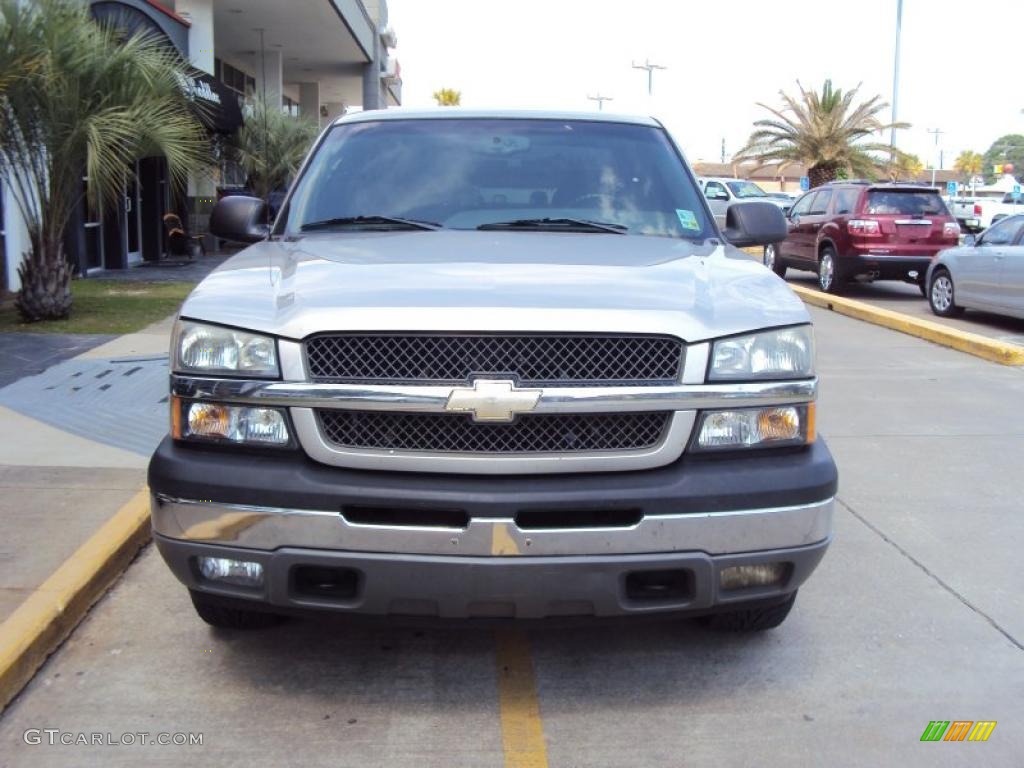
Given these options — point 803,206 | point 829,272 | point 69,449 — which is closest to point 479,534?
point 69,449

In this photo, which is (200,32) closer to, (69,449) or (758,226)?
(69,449)

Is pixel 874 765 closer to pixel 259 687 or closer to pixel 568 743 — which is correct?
pixel 568 743

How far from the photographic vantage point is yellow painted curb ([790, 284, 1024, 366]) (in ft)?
35.4

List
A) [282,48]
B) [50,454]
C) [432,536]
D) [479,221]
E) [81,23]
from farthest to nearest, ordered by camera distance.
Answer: [282,48] → [81,23] → [50,454] → [479,221] → [432,536]

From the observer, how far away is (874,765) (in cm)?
327

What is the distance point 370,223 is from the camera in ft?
14.9

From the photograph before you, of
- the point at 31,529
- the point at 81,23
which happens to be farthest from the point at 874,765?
the point at 81,23

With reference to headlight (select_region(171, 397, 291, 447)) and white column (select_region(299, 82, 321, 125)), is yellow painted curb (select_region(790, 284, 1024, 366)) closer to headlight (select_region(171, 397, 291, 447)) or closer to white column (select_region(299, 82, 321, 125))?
headlight (select_region(171, 397, 291, 447))

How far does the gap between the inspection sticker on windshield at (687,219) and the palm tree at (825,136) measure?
29442 millimetres

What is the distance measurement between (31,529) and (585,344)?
306cm

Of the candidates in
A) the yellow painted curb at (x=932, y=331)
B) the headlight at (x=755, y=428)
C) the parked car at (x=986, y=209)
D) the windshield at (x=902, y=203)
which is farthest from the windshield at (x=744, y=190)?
the headlight at (x=755, y=428)

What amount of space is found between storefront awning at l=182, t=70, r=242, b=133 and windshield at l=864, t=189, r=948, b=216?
33.4 ft

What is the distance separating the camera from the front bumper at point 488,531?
124 inches

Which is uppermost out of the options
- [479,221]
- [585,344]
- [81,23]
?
[81,23]
